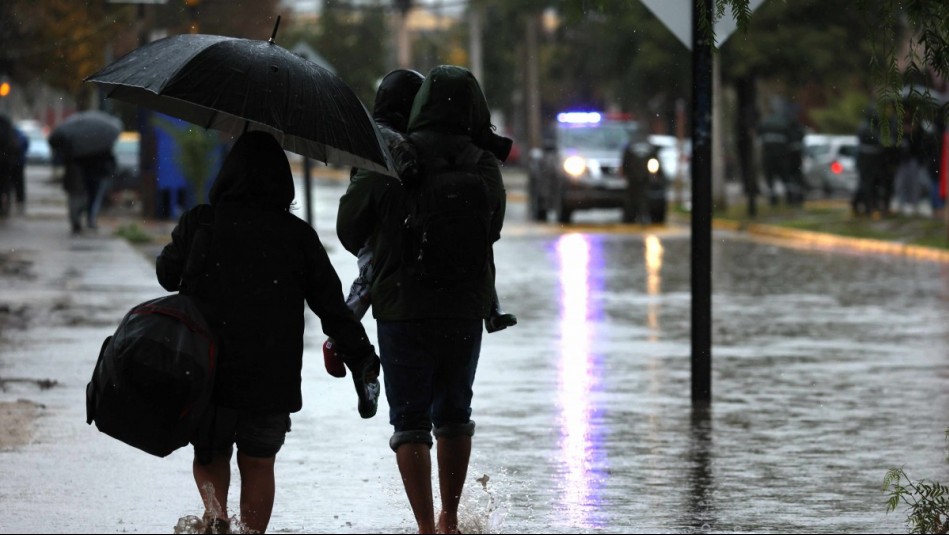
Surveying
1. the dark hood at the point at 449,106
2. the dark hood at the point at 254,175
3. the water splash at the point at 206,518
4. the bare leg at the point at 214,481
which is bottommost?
the water splash at the point at 206,518

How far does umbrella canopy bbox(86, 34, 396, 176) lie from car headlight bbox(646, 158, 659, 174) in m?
26.7

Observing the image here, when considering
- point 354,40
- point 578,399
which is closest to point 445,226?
point 578,399

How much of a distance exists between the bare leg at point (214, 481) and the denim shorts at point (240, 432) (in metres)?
0.06

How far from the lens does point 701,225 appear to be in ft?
34.3

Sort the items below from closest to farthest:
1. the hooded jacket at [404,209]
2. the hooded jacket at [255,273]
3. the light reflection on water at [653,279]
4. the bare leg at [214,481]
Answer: the hooded jacket at [255,273] < the bare leg at [214,481] < the hooded jacket at [404,209] < the light reflection on water at [653,279]

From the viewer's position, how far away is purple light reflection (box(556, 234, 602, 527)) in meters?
8.01

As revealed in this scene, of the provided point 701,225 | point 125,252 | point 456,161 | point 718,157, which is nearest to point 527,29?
point 718,157

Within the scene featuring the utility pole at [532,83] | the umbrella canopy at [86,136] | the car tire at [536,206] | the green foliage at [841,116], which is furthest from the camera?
the utility pole at [532,83]

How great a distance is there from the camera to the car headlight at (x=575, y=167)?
109 ft

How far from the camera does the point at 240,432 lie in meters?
6.11

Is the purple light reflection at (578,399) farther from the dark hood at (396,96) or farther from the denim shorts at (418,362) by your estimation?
the dark hood at (396,96)

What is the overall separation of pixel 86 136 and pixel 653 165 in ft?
32.5

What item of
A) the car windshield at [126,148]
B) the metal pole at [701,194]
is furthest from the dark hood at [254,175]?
the car windshield at [126,148]

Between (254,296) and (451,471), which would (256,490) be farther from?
(451,471)
